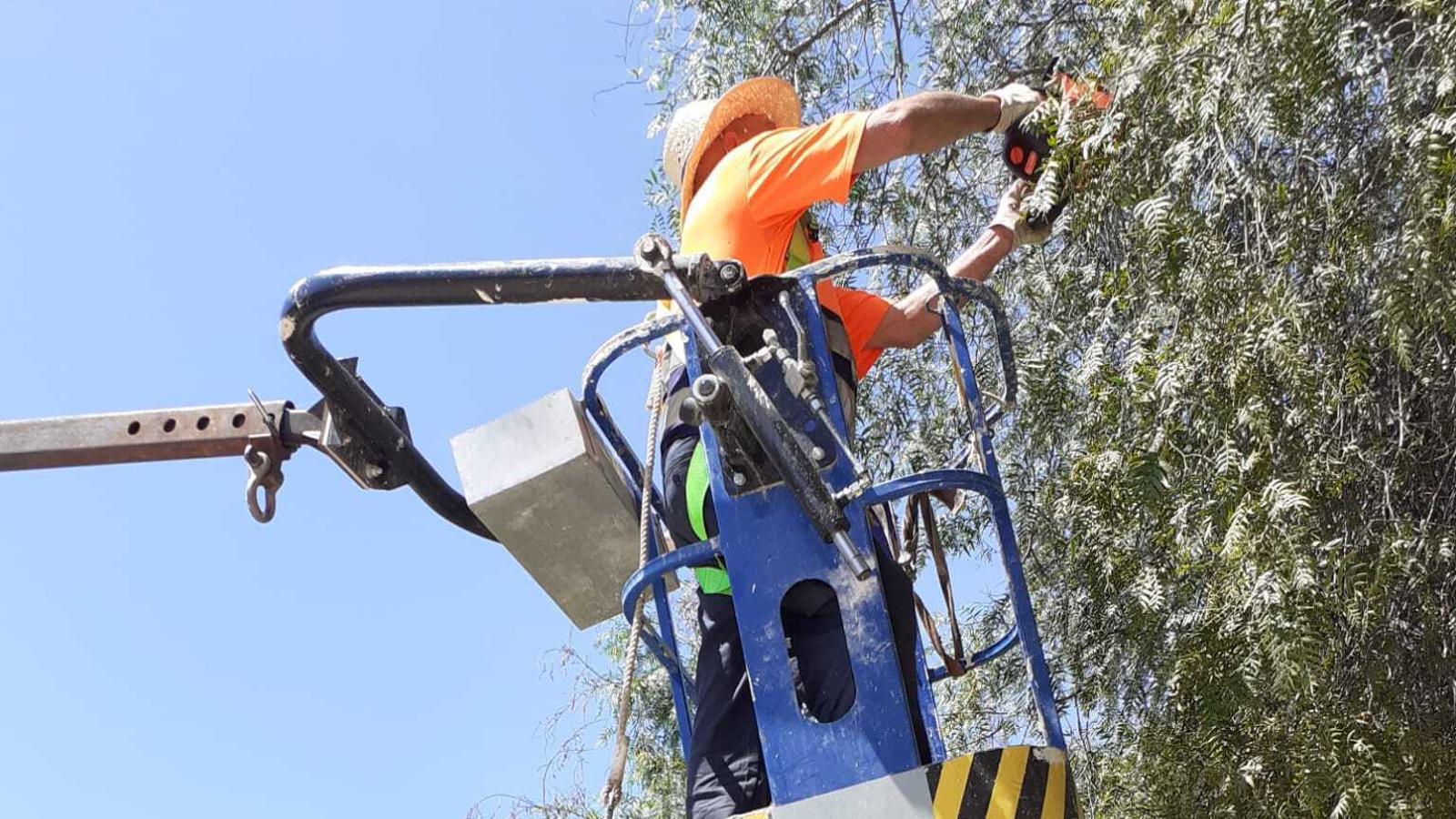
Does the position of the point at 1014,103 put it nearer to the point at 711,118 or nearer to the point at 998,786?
the point at 711,118

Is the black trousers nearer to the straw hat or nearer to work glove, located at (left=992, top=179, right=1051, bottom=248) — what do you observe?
the straw hat

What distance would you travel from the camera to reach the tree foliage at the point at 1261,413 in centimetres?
377

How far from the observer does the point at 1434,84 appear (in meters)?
3.76

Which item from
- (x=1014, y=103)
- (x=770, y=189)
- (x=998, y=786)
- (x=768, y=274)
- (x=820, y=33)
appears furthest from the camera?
(x=820, y=33)

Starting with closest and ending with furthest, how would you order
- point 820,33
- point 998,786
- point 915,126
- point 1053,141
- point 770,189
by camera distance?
point 998,786 → point 770,189 → point 915,126 → point 1053,141 → point 820,33

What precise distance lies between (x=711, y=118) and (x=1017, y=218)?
955mm

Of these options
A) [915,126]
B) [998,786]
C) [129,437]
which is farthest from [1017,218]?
[129,437]

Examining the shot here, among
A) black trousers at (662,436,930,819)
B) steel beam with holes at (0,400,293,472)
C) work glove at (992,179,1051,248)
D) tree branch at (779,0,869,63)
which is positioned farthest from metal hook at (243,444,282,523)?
tree branch at (779,0,869,63)

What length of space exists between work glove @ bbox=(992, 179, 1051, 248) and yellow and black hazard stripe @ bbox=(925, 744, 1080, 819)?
77.7 inches

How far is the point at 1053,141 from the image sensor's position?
4172 mm

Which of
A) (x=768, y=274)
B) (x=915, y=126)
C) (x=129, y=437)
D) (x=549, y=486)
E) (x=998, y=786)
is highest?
(x=129, y=437)

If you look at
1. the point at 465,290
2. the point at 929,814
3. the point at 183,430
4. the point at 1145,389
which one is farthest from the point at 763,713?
the point at 183,430

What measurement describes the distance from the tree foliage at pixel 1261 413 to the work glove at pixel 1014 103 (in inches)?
8.1

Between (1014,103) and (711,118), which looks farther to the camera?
(1014,103)
